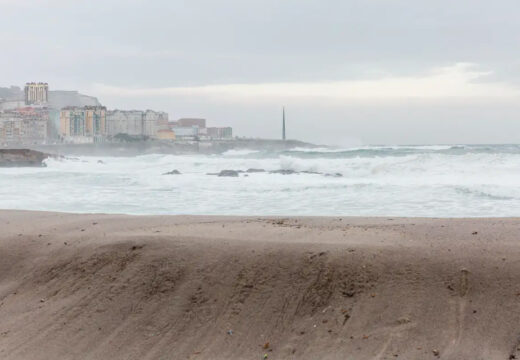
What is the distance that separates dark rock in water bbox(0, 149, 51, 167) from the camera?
1575 inches

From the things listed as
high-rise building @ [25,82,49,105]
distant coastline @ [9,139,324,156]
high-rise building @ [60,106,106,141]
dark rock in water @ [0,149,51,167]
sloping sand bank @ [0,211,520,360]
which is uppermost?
high-rise building @ [25,82,49,105]

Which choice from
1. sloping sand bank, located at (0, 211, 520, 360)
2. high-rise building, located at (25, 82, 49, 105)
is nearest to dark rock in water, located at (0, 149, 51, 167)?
sloping sand bank, located at (0, 211, 520, 360)

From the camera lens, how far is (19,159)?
40.8 metres

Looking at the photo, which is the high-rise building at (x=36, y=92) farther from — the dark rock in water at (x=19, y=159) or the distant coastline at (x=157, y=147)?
the dark rock in water at (x=19, y=159)

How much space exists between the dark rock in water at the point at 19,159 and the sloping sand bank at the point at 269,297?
37.6 metres

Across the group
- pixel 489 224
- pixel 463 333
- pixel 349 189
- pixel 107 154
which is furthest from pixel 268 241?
pixel 107 154

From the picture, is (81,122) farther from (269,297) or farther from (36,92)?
(269,297)

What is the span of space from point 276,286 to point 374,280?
31.0 inches

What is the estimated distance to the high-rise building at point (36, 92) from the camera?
146m

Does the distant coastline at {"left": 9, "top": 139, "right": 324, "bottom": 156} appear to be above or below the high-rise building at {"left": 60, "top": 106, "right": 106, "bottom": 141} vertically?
below

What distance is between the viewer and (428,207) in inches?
470

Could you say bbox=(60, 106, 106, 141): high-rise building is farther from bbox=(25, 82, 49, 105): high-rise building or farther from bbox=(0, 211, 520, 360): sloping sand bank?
bbox=(0, 211, 520, 360): sloping sand bank

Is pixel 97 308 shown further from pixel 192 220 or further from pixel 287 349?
pixel 192 220

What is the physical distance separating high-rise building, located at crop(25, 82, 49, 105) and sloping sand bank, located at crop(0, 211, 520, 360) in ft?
498
